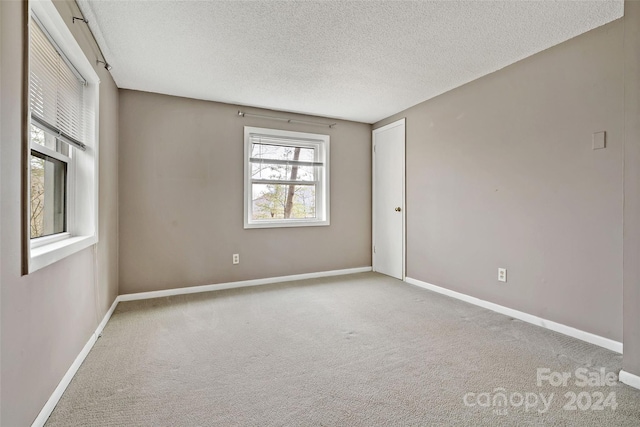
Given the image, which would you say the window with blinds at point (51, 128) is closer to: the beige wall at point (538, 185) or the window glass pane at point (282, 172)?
the window glass pane at point (282, 172)

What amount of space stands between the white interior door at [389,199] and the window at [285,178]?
79 centimetres

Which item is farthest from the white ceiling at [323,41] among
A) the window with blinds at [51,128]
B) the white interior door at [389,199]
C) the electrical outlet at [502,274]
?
the electrical outlet at [502,274]

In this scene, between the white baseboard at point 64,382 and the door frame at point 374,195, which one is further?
the door frame at point 374,195

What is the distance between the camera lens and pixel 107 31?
2289mm

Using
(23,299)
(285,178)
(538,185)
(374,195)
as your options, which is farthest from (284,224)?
(23,299)

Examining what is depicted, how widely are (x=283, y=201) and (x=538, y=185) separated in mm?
2903

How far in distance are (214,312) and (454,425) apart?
2289 mm

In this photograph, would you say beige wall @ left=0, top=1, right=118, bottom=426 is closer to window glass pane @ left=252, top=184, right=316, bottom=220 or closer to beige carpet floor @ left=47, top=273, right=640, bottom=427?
beige carpet floor @ left=47, top=273, right=640, bottom=427

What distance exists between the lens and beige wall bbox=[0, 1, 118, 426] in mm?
1215

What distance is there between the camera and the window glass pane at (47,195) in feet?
5.67

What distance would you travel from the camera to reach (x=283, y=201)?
170 inches

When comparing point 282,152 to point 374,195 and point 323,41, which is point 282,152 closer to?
point 374,195

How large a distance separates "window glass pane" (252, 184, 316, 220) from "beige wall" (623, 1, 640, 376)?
3315 mm

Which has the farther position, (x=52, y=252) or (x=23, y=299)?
(x=52, y=252)
